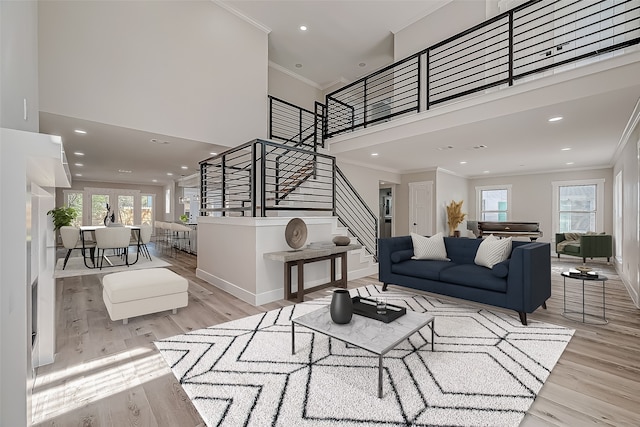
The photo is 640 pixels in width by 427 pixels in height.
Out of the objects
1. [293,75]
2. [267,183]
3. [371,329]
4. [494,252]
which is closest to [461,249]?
[494,252]

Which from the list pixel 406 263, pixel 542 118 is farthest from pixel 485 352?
pixel 542 118

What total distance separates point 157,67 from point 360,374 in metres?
5.26

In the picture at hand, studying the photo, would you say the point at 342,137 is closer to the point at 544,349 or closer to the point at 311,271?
the point at 311,271

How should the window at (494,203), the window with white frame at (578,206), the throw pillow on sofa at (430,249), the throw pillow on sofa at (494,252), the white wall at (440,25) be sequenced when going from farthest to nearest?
the window at (494,203) → the window with white frame at (578,206) → the white wall at (440,25) → the throw pillow on sofa at (430,249) → the throw pillow on sofa at (494,252)

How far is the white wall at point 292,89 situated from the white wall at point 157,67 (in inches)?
68.2

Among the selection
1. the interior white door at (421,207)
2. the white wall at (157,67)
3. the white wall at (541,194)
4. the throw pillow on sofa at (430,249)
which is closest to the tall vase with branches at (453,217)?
the interior white door at (421,207)

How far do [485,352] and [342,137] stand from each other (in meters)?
4.58

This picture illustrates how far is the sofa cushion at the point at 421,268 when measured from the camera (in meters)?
3.82

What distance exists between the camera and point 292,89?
8430mm

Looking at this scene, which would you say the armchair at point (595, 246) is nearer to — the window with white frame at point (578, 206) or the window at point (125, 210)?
the window with white frame at point (578, 206)

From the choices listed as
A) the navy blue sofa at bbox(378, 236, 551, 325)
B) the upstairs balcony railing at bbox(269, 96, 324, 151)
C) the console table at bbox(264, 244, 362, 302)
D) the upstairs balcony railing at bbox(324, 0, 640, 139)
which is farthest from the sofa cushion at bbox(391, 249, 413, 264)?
the upstairs balcony railing at bbox(269, 96, 324, 151)

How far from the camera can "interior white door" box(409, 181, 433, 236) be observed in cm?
805

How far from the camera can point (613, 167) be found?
283 inches

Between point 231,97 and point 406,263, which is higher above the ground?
point 231,97
